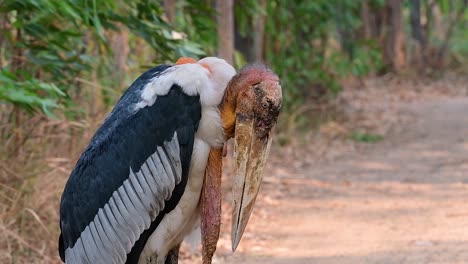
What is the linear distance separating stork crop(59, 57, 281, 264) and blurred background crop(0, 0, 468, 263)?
1143 mm

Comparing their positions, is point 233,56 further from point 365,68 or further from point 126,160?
point 365,68

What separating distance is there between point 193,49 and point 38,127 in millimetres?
1403

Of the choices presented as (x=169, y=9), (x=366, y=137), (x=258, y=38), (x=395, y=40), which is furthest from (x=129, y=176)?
(x=395, y=40)

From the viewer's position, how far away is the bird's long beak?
4441 millimetres

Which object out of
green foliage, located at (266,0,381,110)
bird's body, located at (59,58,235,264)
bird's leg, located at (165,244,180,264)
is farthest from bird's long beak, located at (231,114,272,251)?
green foliage, located at (266,0,381,110)

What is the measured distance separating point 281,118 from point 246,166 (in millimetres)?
7968

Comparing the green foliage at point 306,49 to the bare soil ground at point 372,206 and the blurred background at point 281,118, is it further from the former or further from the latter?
the bare soil ground at point 372,206

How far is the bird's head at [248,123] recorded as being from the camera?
14.5 feet

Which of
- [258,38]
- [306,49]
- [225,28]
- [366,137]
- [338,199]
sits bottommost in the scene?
[366,137]

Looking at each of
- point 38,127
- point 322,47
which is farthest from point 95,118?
point 322,47

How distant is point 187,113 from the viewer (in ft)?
14.6

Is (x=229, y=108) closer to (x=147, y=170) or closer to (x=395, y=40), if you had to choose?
(x=147, y=170)

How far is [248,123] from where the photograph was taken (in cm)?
444

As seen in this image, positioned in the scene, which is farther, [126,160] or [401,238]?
[401,238]
